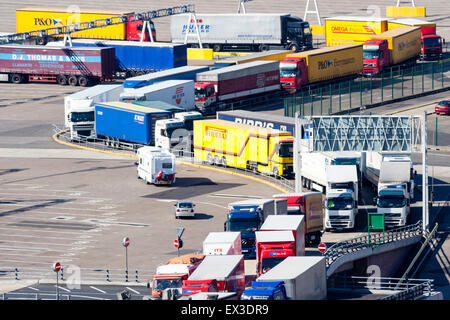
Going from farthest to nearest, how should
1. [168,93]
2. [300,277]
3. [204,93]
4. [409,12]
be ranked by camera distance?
[409,12] → [204,93] → [168,93] → [300,277]

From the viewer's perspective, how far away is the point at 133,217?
6128 centimetres

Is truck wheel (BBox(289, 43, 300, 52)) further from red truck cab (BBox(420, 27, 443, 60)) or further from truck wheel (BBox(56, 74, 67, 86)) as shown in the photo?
truck wheel (BBox(56, 74, 67, 86))

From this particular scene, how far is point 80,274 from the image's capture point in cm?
4925

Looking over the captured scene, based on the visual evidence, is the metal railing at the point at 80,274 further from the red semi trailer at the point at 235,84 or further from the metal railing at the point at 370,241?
the red semi trailer at the point at 235,84

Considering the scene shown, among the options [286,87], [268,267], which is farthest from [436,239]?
[286,87]

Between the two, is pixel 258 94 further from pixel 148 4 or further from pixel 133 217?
pixel 148 4

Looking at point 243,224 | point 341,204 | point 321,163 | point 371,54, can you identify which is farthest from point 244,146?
point 371,54

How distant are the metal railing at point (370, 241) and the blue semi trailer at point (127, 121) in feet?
86.6

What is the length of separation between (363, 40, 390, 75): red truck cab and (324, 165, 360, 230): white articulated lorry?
161 ft

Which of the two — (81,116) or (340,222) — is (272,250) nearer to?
(340,222)

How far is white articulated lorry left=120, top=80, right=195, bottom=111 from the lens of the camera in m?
86.4

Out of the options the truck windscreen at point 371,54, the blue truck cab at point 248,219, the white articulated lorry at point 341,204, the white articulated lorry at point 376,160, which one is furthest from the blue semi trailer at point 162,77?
the blue truck cab at point 248,219

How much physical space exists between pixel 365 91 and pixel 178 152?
2601 centimetres
